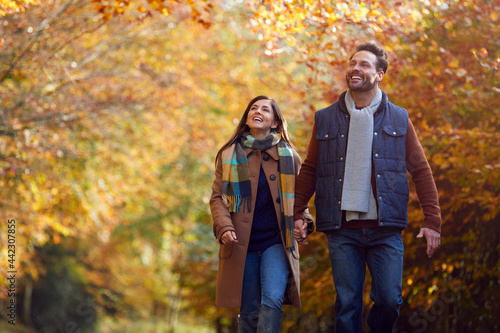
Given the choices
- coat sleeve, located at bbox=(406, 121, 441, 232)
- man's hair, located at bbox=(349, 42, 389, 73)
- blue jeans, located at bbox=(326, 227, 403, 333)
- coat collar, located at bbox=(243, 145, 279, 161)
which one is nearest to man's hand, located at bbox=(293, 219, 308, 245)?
blue jeans, located at bbox=(326, 227, 403, 333)

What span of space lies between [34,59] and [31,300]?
1455 centimetres

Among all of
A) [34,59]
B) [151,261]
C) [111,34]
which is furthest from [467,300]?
[151,261]

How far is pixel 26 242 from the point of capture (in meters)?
12.7

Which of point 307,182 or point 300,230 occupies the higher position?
point 307,182

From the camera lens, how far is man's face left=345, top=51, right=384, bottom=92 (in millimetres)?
4301

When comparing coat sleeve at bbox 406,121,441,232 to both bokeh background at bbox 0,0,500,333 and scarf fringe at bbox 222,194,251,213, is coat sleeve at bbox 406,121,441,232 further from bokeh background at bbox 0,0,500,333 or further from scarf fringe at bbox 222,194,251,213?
bokeh background at bbox 0,0,500,333

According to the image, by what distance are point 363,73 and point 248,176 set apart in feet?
3.77

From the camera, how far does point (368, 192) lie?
4.09 metres

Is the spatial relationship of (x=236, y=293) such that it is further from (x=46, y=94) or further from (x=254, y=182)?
(x=46, y=94)

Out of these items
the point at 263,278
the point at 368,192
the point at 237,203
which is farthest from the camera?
the point at 237,203

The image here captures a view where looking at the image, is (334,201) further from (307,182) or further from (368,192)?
(307,182)

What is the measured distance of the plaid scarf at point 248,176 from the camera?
4.65 meters

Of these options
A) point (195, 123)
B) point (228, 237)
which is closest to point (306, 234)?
point (228, 237)

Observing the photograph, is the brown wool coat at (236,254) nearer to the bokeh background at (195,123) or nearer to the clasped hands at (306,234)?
the clasped hands at (306,234)
